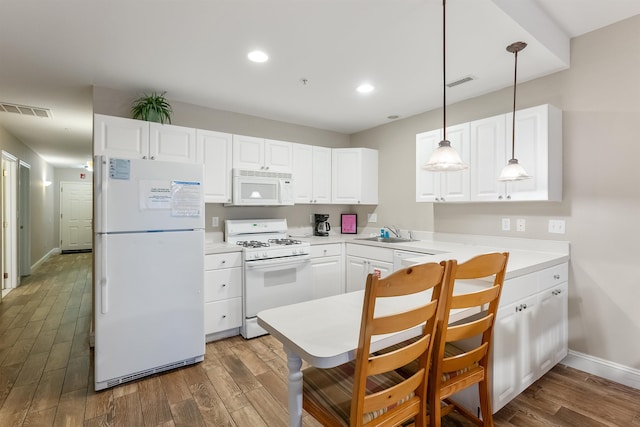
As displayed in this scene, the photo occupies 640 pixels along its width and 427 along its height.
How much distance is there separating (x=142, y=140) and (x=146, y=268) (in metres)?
Answer: 1.28

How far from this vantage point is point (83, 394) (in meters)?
2.16

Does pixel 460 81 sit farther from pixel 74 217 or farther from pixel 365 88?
pixel 74 217

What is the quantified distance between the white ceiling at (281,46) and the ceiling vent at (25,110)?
218 millimetres

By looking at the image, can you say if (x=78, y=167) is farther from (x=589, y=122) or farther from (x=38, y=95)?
(x=589, y=122)

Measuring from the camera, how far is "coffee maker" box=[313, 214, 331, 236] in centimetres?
433

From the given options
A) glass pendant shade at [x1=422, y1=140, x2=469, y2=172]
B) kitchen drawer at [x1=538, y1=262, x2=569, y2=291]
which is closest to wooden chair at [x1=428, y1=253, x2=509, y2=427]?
glass pendant shade at [x1=422, y1=140, x2=469, y2=172]

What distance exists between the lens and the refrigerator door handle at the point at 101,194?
7.09 feet

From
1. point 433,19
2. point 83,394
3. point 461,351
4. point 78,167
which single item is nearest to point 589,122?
point 433,19

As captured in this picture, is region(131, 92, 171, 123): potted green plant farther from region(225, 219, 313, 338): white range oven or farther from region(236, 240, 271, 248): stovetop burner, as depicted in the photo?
region(236, 240, 271, 248): stovetop burner

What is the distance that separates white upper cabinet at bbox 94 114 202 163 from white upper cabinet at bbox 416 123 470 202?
2293 millimetres

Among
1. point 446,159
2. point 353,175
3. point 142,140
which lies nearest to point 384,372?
point 446,159

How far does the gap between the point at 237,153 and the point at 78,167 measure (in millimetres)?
7835

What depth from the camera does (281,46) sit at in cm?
224

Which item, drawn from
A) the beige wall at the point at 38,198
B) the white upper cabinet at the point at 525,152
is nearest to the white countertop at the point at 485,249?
the white upper cabinet at the point at 525,152
